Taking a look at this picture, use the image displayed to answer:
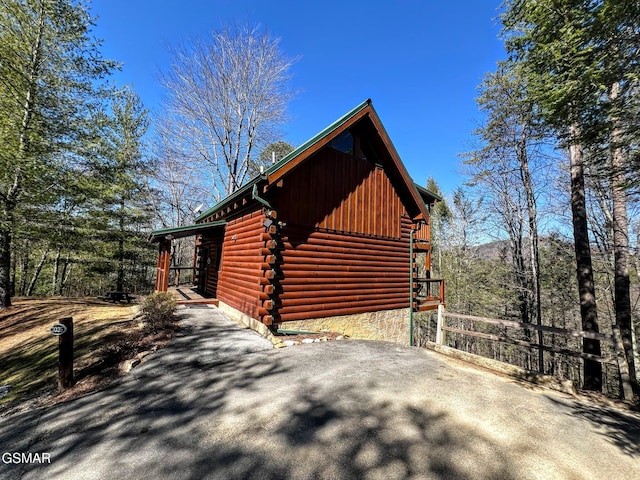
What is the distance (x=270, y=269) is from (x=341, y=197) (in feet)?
10.8

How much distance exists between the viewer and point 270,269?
7082mm

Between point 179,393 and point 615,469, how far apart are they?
5.37 m

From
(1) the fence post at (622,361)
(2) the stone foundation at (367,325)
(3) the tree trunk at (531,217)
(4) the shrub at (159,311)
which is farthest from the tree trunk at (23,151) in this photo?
(3) the tree trunk at (531,217)

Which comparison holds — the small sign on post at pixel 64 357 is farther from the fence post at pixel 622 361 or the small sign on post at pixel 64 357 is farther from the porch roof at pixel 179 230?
the fence post at pixel 622 361

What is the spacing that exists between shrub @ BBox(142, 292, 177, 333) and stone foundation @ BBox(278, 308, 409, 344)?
3.09 metres

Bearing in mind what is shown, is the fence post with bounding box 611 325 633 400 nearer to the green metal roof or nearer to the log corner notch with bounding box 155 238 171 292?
the green metal roof

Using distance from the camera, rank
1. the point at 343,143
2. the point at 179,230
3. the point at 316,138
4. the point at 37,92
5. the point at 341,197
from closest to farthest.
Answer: the point at 316,138
the point at 341,197
the point at 343,143
the point at 37,92
the point at 179,230

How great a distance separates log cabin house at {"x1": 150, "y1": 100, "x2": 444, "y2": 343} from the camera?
23.8 ft

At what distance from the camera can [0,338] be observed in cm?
790

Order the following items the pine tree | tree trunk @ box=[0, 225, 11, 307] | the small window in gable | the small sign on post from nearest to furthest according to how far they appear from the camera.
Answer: the small sign on post → the small window in gable → the pine tree → tree trunk @ box=[0, 225, 11, 307]

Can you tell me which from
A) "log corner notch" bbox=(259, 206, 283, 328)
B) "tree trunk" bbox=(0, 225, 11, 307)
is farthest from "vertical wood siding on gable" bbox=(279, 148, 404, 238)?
"tree trunk" bbox=(0, 225, 11, 307)

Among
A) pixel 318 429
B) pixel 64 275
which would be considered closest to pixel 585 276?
pixel 318 429

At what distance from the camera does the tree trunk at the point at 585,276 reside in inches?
305

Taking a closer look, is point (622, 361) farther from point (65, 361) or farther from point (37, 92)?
point (37, 92)
